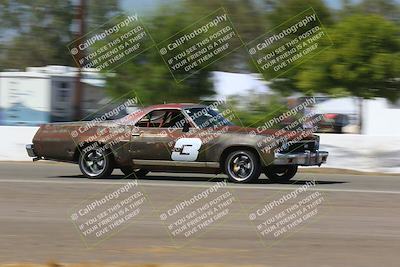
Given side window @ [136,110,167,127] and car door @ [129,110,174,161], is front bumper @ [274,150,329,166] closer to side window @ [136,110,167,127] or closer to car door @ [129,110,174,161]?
car door @ [129,110,174,161]

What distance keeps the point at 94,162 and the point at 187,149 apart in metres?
1.97

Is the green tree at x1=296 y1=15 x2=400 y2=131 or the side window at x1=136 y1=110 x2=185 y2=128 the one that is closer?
the side window at x1=136 y1=110 x2=185 y2=128

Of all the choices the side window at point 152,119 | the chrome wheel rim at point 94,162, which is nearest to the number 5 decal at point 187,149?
the side window at point 152,119

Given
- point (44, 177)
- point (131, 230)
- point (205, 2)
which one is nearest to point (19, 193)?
point (44, 177)

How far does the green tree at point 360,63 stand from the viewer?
2641 centimetres

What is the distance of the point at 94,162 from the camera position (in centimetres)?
1550

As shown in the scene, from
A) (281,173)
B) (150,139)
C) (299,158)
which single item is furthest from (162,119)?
(299,158)

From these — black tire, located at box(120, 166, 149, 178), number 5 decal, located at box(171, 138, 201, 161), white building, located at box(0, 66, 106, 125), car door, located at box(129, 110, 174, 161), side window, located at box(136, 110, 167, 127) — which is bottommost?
number 5 decal, located at box(171, 138, 201, 161)

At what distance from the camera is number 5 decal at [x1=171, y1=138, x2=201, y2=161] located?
14.7m

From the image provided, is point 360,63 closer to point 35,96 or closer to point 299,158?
point 299,158

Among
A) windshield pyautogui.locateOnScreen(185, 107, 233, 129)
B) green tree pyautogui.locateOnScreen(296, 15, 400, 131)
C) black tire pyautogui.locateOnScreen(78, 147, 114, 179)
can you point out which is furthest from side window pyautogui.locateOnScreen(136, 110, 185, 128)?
green tree pyautogui.locateOnScreen(296, 15, 400, 131)

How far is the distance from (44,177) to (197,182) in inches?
122

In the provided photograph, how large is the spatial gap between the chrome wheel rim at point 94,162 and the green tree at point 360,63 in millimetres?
12967

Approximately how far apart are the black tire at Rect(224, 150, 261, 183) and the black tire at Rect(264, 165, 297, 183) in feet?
2.27
